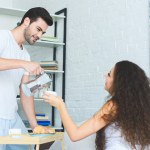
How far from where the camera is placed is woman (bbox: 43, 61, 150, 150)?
1.70 m

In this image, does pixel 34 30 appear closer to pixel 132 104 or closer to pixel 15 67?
pixel 15 67

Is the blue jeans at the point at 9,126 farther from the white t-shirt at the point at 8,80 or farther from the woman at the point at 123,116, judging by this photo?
the woman at the point at 123,116

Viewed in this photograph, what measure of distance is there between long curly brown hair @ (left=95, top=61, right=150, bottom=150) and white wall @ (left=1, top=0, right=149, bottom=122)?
792 mm

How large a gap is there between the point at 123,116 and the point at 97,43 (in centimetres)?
147

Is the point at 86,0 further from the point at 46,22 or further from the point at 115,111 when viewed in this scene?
the point at 115,111

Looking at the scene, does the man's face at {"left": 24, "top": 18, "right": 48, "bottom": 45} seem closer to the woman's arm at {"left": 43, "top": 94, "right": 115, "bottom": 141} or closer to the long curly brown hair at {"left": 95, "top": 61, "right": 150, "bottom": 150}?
the woman's arm at {"left": 43, "top": 94, "right": 115, "bottom": 141}

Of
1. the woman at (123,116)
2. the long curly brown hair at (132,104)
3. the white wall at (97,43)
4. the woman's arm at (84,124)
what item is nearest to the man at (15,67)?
the woman's arm at (84,124)

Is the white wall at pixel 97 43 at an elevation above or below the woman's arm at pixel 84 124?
above

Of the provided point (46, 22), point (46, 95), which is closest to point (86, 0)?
point (46, 22)

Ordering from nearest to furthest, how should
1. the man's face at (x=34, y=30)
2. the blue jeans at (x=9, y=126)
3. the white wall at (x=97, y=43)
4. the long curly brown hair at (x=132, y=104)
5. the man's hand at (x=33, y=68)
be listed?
the long curly brown hair at (x=132, y=104) < the man's hand at (x=33, y=68) < the blue jeans at (x=9, y=126) < the man's face at (x=34, y=30) < the white wall at (x=97, y=43)

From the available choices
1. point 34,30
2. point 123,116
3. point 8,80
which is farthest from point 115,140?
point 34,30

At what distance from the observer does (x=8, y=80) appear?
2191mm

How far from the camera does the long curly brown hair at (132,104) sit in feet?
5.55

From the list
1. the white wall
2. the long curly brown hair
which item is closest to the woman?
the long curly brown hair
